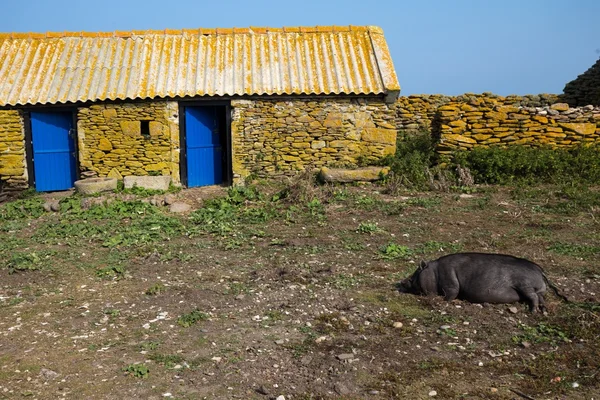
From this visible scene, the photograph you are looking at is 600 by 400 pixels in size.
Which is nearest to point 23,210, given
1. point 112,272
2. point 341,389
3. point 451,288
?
point 112,272

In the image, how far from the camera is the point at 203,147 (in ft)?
44.7

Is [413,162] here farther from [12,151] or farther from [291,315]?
[12,151]

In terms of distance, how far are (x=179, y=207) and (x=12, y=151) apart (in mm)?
4975

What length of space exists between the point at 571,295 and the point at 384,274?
211 cm

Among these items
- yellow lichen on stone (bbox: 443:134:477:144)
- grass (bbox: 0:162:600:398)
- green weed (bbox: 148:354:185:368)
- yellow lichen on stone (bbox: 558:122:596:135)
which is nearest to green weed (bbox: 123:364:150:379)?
grass (bbox: 0:162:600:398)

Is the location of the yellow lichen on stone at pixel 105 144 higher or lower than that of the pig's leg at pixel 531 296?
higher

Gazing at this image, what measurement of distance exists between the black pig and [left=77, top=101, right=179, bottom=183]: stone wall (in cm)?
839

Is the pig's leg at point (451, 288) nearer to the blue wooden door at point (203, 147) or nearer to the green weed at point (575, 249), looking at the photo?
the green weed at point (575, 249)

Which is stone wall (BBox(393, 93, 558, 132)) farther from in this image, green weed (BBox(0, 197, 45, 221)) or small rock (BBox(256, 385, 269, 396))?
small rock (BBox(256, 385, 269, 396))

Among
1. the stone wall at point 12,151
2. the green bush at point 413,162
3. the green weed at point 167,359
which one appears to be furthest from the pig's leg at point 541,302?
the stone wall at point 12,151

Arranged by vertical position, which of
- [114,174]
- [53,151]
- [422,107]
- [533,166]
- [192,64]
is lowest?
[114,174]

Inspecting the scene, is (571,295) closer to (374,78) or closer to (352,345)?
(352,345)

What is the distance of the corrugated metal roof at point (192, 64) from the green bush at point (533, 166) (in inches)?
101

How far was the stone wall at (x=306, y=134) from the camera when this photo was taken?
13039 mm
